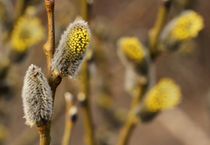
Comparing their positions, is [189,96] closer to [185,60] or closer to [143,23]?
[143,23]

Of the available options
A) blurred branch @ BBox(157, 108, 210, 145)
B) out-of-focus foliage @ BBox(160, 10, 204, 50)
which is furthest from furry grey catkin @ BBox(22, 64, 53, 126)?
blurred branch @ BBox(157, 108, 210, 145)

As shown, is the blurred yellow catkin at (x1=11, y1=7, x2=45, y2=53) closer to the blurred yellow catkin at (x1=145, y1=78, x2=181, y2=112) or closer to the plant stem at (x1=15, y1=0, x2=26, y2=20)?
the plant stem at (x1=15, y1=0, x2=26, y2=20)

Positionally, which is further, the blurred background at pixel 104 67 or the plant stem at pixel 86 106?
the blurred background at pixel 104 67

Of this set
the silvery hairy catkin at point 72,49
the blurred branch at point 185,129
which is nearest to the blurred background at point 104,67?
the blurred branch at point 185,129

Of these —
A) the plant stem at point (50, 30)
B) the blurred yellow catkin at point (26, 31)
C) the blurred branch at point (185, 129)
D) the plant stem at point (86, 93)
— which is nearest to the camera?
the plant stem at point (50, 30)

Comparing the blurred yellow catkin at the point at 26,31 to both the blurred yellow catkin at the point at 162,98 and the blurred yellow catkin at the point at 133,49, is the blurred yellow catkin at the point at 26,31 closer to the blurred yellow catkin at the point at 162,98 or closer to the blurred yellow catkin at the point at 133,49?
the blurred yellow catkin at the point at 133,49

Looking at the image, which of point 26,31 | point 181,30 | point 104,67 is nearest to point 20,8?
point 26,31

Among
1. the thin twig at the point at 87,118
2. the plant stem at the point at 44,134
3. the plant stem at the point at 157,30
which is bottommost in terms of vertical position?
the plant stem at the point at 44,134
